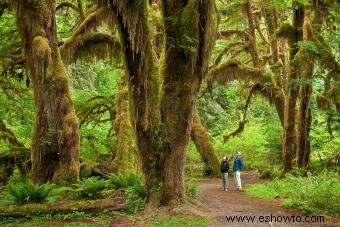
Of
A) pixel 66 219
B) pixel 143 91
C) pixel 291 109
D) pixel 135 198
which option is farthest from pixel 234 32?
pixel 66 219

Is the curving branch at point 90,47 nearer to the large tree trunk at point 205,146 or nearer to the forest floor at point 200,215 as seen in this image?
the large tree trunk at point 205,146

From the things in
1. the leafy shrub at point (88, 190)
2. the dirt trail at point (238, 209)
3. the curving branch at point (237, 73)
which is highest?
the curving branch at point (237, 73)

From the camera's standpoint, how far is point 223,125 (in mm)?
38000

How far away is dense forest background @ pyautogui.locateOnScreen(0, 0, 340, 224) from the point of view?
456 inches

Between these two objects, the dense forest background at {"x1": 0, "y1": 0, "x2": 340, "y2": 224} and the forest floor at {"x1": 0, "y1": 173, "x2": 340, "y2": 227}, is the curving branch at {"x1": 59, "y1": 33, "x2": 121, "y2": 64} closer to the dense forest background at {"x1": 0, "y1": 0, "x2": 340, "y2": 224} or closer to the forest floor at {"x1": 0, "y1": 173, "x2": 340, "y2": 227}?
the dense forest background at {"x1": 0, "y1": 0, "x2": 340, "y2": 224}

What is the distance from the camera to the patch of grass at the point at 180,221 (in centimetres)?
1009

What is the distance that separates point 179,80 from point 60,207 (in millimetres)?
4620

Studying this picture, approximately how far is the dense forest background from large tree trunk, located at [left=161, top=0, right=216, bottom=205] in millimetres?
28

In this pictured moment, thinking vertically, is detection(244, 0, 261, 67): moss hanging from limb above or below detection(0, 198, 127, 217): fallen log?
above

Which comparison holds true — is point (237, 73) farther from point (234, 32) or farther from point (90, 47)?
point (90, 47)

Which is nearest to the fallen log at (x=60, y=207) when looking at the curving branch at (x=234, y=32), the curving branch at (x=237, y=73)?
the curving branch at (x=237, y=73)

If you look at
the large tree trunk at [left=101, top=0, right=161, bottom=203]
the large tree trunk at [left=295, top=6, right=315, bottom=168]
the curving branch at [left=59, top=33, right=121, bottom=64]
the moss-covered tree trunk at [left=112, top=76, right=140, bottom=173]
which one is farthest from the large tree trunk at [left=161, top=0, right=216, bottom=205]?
the curving branch at [left=59, top=33, right=121, bottom=64]

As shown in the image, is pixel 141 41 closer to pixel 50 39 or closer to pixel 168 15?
pixel 168 15

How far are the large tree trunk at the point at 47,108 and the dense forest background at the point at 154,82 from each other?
34mm
